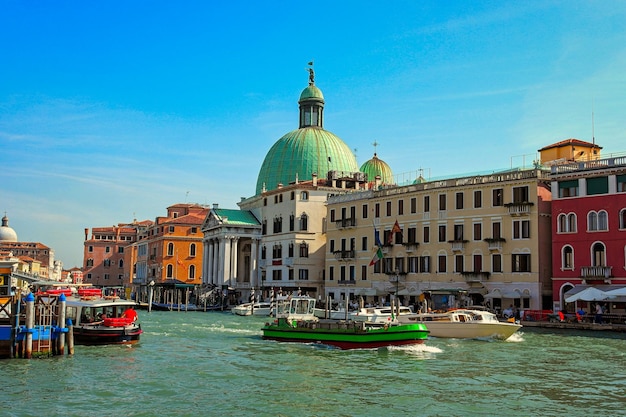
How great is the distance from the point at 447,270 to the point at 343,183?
22.2 m

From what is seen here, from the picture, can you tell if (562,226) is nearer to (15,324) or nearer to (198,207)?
(15,324)

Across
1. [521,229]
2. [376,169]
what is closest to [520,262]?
[521,229]

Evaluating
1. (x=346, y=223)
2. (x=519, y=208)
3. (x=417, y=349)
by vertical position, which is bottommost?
(x=417, y=349)

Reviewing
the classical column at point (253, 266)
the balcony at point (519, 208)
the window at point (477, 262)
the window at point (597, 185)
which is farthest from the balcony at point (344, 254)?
the window at point (597, 185)

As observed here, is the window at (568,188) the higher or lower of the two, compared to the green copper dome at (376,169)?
Result: lower

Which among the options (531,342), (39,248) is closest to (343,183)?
(531,342)

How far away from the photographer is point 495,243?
43.4m

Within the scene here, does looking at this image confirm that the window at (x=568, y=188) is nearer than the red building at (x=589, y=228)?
No

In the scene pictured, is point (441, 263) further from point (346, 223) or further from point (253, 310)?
point (253, 310)

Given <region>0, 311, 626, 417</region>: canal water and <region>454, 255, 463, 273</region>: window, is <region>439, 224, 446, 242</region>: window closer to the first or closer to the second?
<region>454, 255, 463, 273</region>: window

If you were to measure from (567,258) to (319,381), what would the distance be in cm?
2328

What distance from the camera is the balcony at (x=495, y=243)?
142 feet

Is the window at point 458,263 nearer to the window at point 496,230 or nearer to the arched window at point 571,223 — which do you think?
the window at point 496,230

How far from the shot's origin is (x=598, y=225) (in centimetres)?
3894
